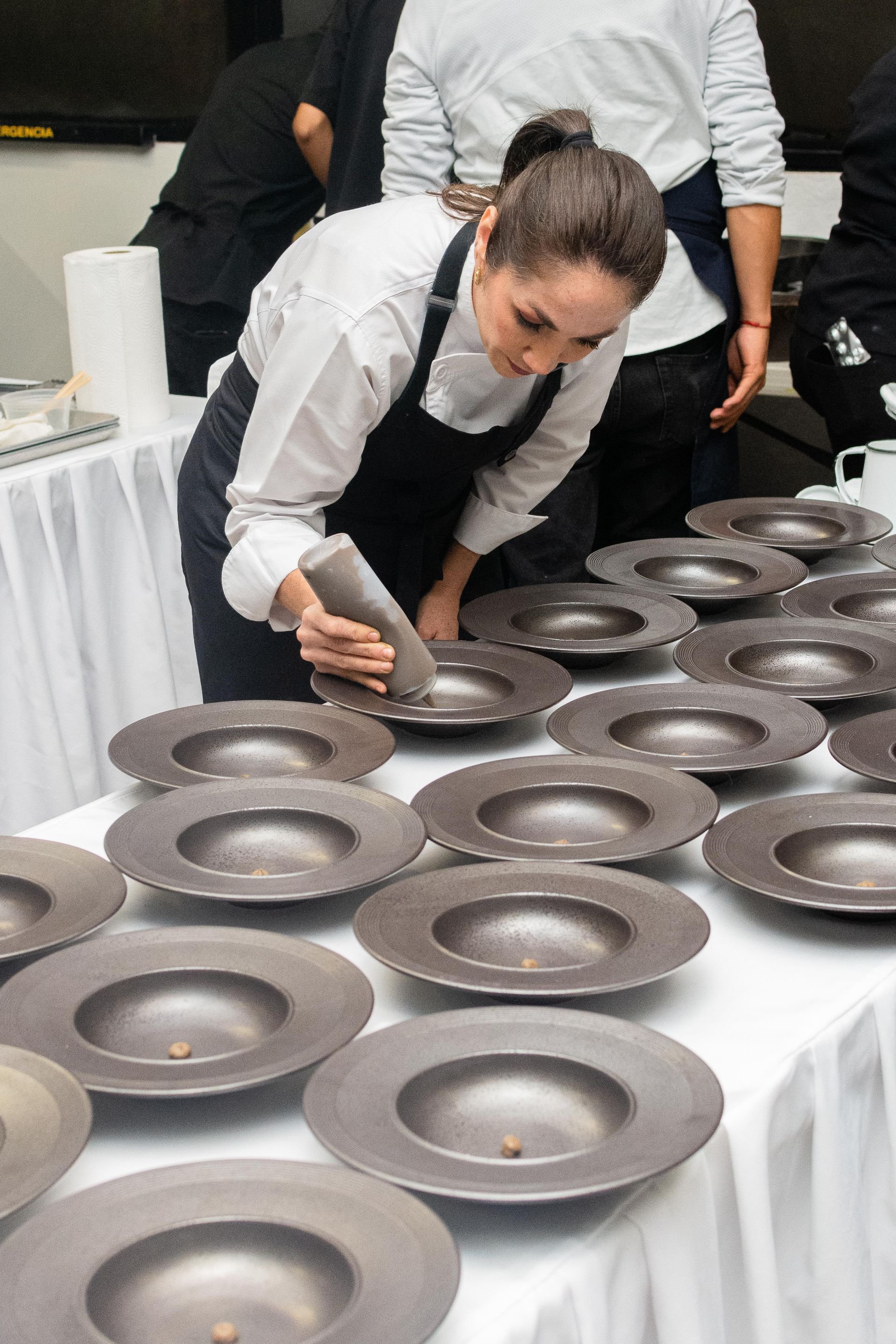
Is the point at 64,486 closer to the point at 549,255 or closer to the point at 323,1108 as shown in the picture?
the point at 549,255

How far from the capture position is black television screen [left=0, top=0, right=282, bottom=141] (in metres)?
A: 4.79

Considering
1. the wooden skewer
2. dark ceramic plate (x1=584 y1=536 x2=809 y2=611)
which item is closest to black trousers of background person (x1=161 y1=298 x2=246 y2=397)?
the wooden skewer

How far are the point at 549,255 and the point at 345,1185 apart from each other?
0.79m

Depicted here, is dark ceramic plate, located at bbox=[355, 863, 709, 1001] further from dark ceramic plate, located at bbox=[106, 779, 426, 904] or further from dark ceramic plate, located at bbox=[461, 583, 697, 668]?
dark ceramic plate, located at bbox=[461, 583, 697, 668]

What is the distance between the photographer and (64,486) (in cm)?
223

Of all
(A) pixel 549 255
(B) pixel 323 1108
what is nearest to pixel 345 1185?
(B) pixel 323 1108

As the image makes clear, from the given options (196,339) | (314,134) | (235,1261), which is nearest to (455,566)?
(235,1261)

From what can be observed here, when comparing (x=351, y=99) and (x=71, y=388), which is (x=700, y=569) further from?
(x=351, y=99)

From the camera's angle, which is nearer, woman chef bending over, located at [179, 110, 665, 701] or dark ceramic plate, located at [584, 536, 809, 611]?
woman chef bending over, located at [179, 110, 665, 701]

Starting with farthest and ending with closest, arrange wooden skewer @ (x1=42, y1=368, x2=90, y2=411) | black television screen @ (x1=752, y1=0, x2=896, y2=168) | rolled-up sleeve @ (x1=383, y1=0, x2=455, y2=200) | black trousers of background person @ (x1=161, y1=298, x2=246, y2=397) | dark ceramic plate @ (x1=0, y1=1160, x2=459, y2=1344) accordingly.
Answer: black television screen @ (x1=752, y1=0, x2=896, y2=168) < black trousers of background person @ (x1=161, y1=298, x2=246, y2=397) < wooden skewer @ (x1=42, y1=368, x2=90, y2=411) < rolled-up sleeve @ (x1=383, y1=0, x2=455, y2=200) < dark ceramic plate @ (x1=0, y1=1160, x2=459, y2=1344)

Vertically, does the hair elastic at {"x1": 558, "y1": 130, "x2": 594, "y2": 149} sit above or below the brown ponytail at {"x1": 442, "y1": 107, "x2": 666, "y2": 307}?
above

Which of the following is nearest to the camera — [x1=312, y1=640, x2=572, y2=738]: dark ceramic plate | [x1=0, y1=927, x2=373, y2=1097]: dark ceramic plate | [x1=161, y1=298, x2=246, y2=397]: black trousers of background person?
[x1=0, y1=927, x2=373, y2=1097]: dark ceramic plate

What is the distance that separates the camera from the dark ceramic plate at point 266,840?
38.0 inches

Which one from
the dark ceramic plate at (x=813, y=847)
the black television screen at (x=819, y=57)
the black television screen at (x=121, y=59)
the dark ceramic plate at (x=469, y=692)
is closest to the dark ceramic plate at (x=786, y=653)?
the dark ceramic plate at (x=469, y=692)
